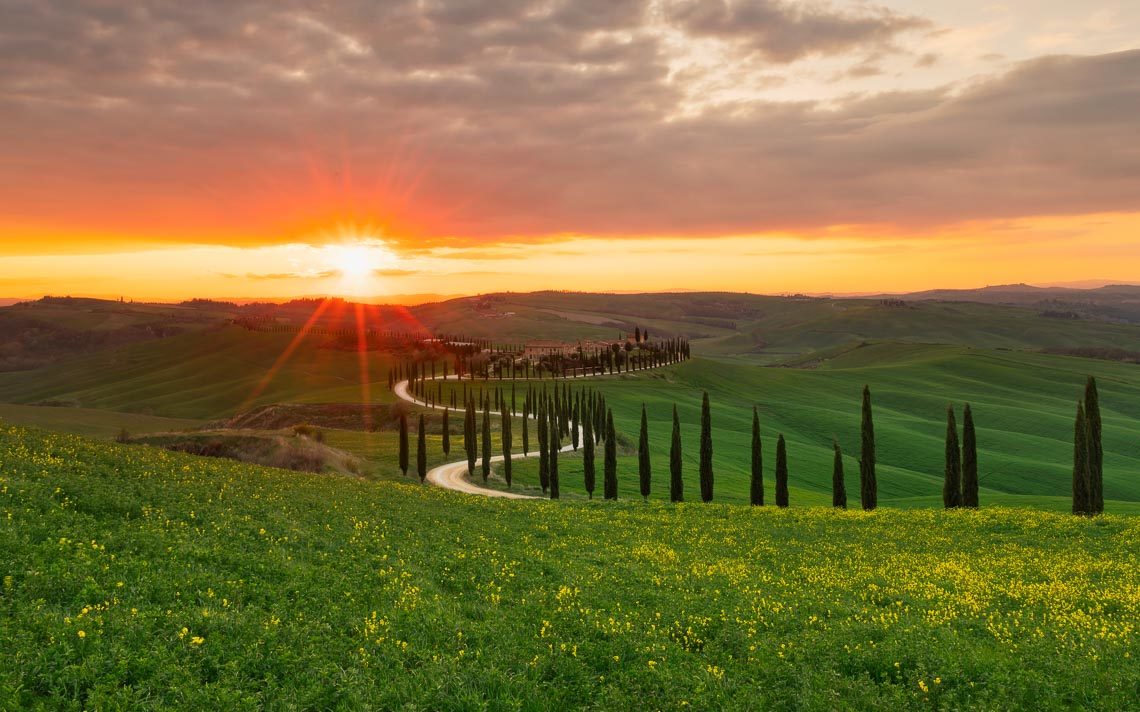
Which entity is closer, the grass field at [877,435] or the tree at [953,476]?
the tree at [953,476]

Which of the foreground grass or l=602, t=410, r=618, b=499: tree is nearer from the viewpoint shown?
the foreground grass

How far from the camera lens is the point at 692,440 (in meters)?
119

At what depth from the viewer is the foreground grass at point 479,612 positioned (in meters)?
15.5

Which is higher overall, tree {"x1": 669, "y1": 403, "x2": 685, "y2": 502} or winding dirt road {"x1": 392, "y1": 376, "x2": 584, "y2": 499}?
tree {"x1": 669, "y1": 403, "x2": 685, "y2": 502}

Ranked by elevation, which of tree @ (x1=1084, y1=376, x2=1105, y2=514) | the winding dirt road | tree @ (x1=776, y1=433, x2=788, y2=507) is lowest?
the winding dirt road

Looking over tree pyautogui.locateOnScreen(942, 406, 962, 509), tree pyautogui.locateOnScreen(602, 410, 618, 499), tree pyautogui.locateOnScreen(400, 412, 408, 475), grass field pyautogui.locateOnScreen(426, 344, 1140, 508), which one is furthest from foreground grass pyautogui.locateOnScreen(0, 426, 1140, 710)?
tree pyautogui.locateOnScreen(400, 412, 408, 475)

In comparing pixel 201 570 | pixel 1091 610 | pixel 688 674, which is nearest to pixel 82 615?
pixel 201 570

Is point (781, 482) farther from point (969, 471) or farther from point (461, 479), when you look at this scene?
point (461, 479)

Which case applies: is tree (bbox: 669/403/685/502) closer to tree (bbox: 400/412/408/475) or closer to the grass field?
the grass field

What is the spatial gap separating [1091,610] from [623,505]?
113ft

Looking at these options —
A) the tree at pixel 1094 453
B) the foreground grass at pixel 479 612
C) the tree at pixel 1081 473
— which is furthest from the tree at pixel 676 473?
the foreground grass at pixel 479 612

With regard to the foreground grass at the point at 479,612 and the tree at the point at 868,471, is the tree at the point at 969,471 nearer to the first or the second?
the tree at the point at 868,471

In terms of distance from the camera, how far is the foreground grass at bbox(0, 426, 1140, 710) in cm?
1552

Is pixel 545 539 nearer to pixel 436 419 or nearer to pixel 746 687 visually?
pixel 746 687
